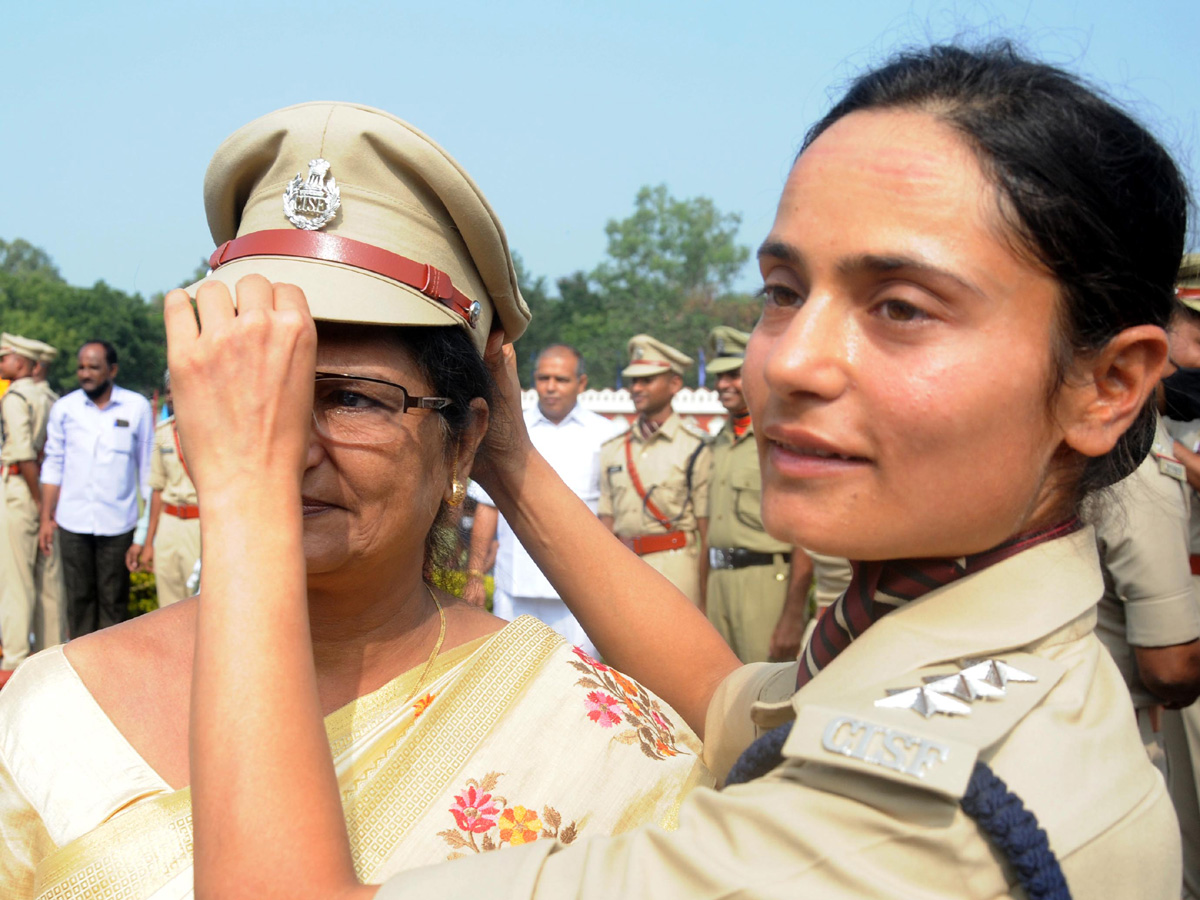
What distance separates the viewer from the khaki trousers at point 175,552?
8.75 m

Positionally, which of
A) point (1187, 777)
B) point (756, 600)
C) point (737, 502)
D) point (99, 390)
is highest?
point (99, 390)

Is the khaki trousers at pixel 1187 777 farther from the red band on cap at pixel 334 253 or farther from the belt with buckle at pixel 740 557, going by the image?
the red band on cap at pixel 334 253

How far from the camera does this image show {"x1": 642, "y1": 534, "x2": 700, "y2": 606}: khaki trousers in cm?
790

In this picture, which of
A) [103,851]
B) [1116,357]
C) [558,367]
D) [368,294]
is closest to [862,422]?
[1116,357]

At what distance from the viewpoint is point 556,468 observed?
24.5ft

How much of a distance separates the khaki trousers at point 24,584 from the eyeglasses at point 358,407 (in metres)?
8.17

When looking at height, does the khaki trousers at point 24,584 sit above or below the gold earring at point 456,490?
below

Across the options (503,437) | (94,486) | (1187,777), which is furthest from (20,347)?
(1187,777)

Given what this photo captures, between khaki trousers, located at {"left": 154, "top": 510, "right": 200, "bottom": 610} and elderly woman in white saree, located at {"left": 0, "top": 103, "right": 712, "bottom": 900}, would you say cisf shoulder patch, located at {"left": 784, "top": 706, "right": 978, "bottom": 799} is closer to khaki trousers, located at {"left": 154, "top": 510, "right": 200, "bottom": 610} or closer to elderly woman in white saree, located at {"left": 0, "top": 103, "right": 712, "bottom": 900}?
elderly woman in white saree, located at {"left": 0, "top": 103, "right": 712, "bottom": 900}

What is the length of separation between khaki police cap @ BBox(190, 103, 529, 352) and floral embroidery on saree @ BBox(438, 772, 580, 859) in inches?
31.5

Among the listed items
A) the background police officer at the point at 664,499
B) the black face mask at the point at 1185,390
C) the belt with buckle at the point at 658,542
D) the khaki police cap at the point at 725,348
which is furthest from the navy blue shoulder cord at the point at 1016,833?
the khaki police cap at the point at 725,348

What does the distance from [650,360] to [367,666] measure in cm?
720

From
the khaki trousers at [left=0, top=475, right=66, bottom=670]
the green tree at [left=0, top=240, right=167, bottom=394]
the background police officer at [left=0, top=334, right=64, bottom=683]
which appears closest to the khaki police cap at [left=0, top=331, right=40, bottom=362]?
the background police officer at [left=0, top=334, right=64, bottom=683]

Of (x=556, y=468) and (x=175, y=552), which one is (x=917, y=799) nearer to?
(x=556, y=468)
